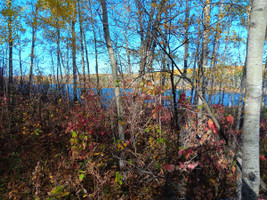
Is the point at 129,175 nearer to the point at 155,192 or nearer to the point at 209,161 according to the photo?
the point at 155,192

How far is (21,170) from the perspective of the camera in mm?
3404

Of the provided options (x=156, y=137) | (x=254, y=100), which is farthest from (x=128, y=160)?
(x=254, y=100)

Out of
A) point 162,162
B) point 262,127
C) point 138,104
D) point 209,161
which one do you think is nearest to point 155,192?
point 162,162

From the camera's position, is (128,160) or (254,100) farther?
(128,160)

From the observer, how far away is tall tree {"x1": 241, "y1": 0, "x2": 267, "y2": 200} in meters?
1.29

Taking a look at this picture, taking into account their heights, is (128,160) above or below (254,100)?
below

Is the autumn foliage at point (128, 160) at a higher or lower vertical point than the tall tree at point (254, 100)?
lower

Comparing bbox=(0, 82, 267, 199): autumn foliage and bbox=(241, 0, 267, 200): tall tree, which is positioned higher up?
bbox=(241, 0, 267, 200): tall tree

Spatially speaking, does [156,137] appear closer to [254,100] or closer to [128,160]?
[128,160]

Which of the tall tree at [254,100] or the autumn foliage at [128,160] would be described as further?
the autumn foliage at [128,160]

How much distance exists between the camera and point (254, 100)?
51.6 inches

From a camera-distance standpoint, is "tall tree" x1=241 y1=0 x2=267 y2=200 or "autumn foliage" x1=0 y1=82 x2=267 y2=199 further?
"autumn foliage" x1=0 y1=82 x2=267 y2=199

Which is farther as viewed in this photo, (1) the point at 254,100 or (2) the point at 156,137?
(2) the point at 156,137

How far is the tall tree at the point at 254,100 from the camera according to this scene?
1.29 m
